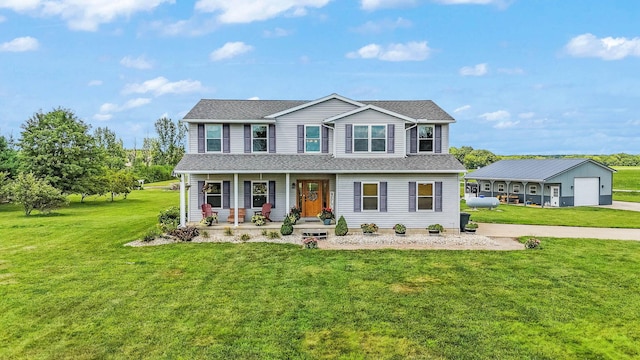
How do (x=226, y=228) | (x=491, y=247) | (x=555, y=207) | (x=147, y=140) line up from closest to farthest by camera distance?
1. (x=491, y=247)
2. (x=226, y=228)
3. (x=555, y=207)
4. (x=147, y=140)

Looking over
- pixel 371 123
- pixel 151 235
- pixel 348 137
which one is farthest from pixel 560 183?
pixel 151 235

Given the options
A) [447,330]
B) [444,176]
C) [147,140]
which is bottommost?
[447,330]

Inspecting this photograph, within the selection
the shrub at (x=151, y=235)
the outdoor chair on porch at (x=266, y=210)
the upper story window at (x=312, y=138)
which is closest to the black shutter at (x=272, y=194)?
the outdoor chair on porch at (x=266, y=210)

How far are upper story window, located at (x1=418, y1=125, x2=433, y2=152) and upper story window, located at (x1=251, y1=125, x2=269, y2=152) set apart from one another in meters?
7.76

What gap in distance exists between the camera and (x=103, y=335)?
7.36 meters

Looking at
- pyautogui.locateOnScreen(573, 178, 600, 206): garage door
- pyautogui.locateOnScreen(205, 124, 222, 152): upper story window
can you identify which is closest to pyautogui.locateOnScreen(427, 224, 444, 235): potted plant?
pyautogui.locateOnScreen(205, 124, 222, 152): upper story window

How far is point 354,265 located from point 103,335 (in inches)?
285

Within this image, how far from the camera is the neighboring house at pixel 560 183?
31.8 meters

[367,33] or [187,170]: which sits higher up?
[367,33]

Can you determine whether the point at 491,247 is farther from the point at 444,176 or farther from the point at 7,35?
the point at 7,35

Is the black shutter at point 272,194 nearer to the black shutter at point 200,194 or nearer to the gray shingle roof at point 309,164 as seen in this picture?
the gray shingle roof at point 309,164

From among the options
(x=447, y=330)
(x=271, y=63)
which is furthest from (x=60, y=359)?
(x=271, y=63)

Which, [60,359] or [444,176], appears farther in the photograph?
[444,176]

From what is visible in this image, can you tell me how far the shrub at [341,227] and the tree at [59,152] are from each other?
2699 cm
